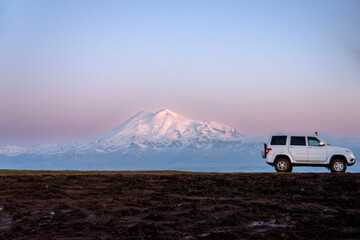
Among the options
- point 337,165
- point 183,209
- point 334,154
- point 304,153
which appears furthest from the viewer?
point 304,153

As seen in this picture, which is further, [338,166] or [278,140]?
[278,140]

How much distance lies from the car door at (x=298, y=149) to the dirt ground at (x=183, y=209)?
231 inches

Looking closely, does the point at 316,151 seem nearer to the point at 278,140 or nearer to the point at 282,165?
the point at 282,165

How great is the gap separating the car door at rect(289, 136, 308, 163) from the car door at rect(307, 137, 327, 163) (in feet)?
1.00

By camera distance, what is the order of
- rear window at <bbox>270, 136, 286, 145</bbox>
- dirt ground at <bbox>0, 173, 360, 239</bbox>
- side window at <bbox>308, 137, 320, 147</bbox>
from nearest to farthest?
dirt ground at <bbox>0, 173, 360, 239</bbox>, side window at <bbox>308, 137, 320, 147</bbox>, rear window at <bbox>270, 136, 286, 145</bbox>

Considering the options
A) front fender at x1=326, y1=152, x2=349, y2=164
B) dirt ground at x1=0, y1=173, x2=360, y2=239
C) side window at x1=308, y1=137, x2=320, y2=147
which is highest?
side window at x1=308, y1=137, x2=320, y2=147

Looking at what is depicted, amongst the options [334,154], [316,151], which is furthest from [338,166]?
[316,151]

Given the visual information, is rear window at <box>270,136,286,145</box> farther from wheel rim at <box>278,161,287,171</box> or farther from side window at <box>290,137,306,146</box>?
wheel rim at <box>278,161,287,171</box>

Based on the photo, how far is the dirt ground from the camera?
12709mm

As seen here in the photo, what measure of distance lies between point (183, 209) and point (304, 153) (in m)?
16.0

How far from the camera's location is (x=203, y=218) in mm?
14445

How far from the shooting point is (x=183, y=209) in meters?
15.9

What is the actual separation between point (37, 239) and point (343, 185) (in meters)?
13.8

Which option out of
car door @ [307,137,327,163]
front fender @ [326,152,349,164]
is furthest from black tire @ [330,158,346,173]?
car door @ [307,137,327,163]
